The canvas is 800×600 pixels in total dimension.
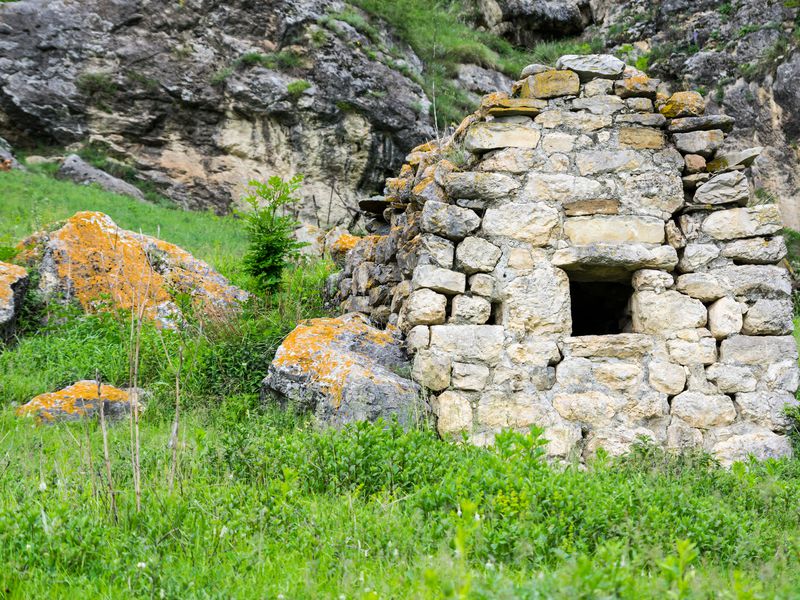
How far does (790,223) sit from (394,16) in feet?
47.0

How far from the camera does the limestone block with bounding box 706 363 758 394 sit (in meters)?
4.35

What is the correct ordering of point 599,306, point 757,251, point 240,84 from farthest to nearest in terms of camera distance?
point 240,84 → point 599,306 → point 757,251

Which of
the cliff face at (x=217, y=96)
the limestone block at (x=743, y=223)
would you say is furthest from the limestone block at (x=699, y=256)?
the cliff face at (x=217, y=96)

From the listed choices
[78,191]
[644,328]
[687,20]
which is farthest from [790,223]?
[78,191]

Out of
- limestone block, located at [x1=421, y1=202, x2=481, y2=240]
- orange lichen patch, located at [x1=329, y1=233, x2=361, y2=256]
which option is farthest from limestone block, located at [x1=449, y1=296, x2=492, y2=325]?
orange lichen patch, located at [x1=329, y1=233, x2=361, y2=256]

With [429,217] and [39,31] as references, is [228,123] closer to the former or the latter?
[39,31]

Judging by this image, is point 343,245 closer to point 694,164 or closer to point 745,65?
point 694,164

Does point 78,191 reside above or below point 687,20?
below

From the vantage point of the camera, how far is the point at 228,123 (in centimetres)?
1800

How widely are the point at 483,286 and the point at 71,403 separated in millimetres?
3244

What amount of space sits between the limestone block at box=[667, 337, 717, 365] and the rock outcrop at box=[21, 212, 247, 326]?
4.09 metres

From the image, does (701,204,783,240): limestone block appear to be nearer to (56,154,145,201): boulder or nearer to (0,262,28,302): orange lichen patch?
(0,262,28,302): orange lichen patch

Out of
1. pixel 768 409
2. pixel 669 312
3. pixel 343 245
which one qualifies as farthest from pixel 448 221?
pixel 343 245

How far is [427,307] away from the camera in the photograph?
4.43m
